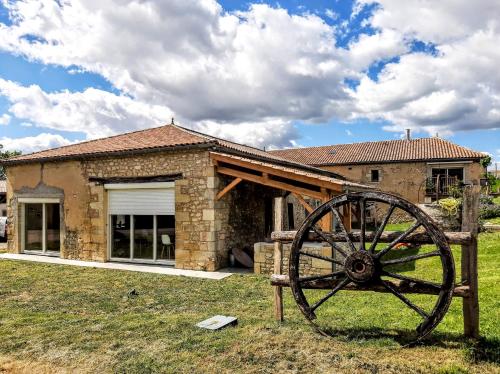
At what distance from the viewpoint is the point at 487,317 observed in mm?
5148

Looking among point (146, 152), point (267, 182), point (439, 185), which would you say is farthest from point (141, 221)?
point (439, 185)

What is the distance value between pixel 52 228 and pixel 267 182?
8282mm

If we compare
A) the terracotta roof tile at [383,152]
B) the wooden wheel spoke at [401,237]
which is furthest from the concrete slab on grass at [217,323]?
the terracotta roof tile at [383,152]

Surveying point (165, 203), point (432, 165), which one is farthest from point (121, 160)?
point (432, 165)

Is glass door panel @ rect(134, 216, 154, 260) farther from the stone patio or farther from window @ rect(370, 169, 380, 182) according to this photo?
window @ rect(370, 169, 380, 182)

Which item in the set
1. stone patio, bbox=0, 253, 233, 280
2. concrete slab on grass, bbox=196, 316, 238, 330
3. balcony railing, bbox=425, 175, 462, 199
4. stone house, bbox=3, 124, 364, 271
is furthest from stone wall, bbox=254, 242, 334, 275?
balcony railing, bbox=425, 175, 462, 199

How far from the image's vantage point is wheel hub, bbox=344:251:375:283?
14.5 feet

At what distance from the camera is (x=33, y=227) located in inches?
538

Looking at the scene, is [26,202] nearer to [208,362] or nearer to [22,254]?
[22,254]

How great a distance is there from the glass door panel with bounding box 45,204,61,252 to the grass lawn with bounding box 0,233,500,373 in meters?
5.39

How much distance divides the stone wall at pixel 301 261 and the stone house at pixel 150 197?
1.20 meters

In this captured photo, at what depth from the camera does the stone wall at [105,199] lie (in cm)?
1021

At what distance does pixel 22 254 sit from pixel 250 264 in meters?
8.66

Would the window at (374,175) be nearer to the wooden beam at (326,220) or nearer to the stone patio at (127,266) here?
the wooden beam at (326,220)
